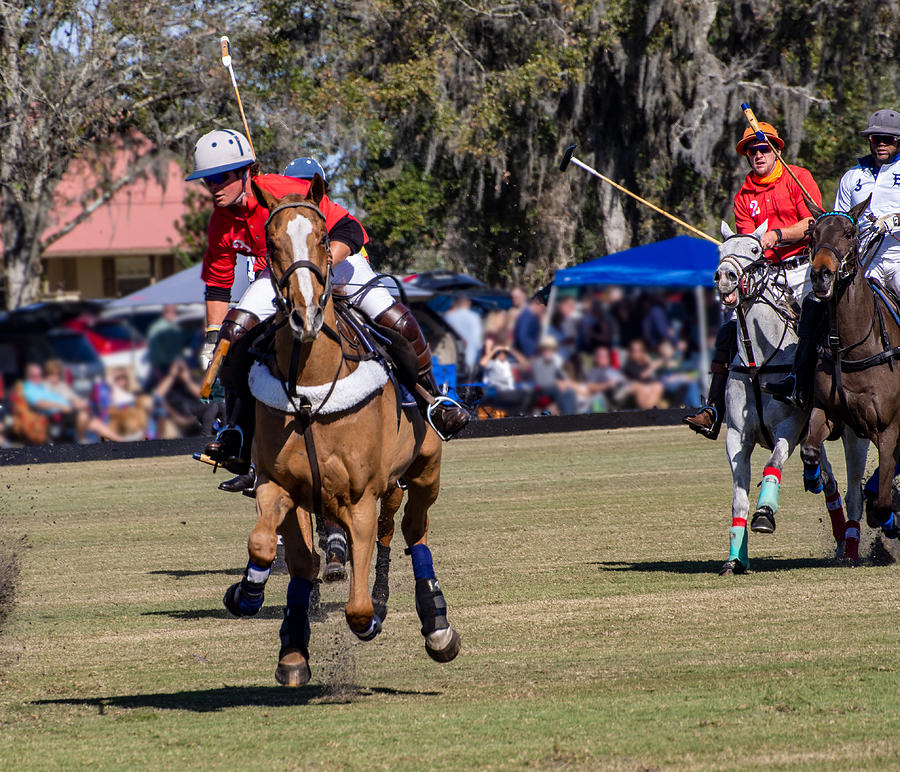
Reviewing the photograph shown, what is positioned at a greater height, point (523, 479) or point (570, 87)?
point (570, 87)

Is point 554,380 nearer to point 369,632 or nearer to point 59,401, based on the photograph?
point 59,401

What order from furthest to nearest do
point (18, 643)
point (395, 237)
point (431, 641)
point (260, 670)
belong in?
1. point (395, 237)
2. point (18, 643)
3. point (260, 670)
4. point (431, 641)

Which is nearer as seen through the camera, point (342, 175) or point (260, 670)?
point (260, 670)

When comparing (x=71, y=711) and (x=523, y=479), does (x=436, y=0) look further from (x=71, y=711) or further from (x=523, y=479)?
(x=71, y=711)

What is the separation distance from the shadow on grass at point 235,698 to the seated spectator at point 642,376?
17.6m

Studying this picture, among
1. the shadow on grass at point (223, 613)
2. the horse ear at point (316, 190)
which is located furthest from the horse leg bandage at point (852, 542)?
the horse ear at point (316, 190)

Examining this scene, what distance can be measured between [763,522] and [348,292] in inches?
143

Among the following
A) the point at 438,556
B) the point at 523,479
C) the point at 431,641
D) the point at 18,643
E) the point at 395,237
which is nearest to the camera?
the point at 431,641

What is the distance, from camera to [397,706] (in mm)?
6508

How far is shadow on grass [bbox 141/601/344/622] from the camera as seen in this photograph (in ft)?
30.1

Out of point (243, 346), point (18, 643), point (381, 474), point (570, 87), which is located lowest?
point (18, 643)

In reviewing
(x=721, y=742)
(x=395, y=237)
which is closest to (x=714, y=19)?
(x=395, y=237)

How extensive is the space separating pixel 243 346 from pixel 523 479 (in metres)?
10.9

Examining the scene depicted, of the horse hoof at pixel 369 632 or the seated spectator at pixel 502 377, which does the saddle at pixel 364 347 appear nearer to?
the horse hoof at pixel 369 632
